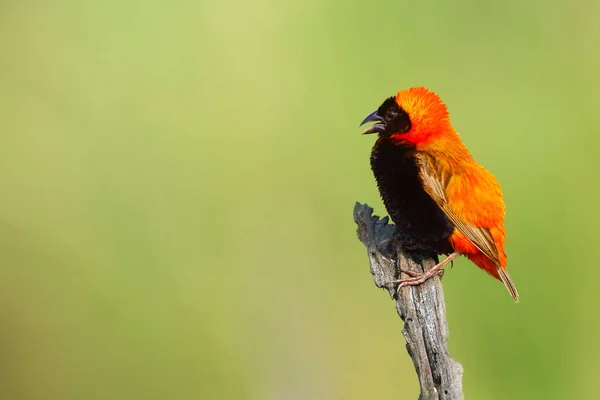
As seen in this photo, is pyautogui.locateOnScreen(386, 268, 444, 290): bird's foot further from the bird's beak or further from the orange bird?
the bird's beak

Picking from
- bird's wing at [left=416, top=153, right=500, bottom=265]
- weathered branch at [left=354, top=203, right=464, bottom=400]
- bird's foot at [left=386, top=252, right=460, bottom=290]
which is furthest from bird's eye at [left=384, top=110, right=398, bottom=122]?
bird's foot at [left=386, top=252, right=460, bottom=290]

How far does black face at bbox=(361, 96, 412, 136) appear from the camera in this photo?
336cm

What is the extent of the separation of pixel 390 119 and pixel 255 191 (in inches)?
70.4

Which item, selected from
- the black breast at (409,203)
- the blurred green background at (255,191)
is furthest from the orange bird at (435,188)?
the blurred green background at (255,191)

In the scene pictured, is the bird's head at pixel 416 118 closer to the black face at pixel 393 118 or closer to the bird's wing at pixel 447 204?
the black face at pixel 393 118

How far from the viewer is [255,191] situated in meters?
4.94

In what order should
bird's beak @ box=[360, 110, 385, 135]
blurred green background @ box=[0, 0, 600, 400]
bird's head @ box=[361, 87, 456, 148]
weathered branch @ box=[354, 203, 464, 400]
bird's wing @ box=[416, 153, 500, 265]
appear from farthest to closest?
blurred green background @ box=[0, 0, 600, 400] < bird's beak @ box=[360, 110, 385, 135] < bird's head @ box=[361, 87, 456, 148] < bird's wing @ box=[416, 153, 500, 265] < weathered branch @ box=[354, 203, 464, 400]

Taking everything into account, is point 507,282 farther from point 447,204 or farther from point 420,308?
point 420,308

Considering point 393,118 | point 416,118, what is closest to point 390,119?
point 393,118

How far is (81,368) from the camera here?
14.7 feet

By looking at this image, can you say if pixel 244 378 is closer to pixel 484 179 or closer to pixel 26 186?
pixel 484 179

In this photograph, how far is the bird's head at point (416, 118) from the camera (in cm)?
330

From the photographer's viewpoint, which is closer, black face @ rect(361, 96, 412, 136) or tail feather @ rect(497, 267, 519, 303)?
tail feather @ rect(497, 267, 519, 303)

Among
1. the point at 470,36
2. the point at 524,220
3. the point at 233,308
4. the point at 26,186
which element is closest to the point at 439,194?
the point at 524,220
